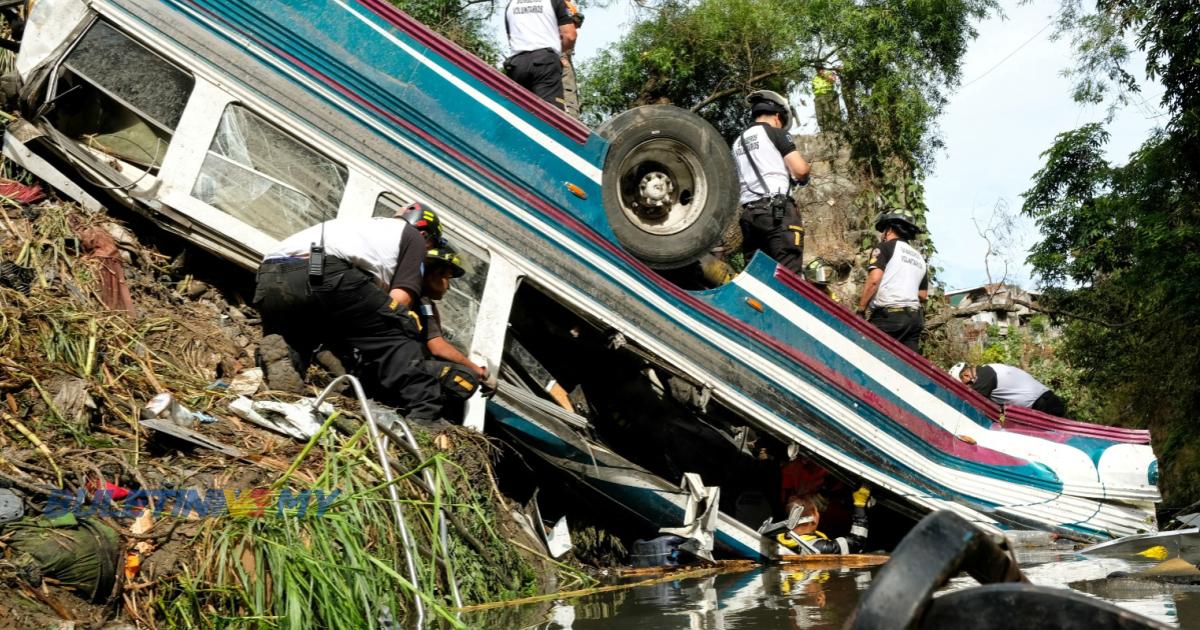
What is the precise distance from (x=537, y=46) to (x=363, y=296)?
238 cm

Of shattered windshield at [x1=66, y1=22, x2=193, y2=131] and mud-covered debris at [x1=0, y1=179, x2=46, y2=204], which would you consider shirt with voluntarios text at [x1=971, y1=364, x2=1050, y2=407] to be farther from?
mud-covered debris at [x1=0, y1=179, x2=46, y2=204]

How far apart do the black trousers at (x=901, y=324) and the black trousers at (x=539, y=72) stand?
2510mm

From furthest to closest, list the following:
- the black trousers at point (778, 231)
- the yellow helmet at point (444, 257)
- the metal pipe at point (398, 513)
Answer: the black trousers at point (778, 231) → the yellow helmet at point (444, 257) → the metal pipe at point (398, 513)

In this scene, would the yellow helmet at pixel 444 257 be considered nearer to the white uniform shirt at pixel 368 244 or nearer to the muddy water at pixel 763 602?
the white uniform shirt at pixel 368 244

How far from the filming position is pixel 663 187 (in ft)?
20.8

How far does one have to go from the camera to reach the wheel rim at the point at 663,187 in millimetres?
6277

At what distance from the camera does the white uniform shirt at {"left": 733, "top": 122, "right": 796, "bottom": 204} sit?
730 cm

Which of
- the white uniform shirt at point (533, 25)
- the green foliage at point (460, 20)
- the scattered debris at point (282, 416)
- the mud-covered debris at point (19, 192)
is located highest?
the green foliage at point (460, 20)

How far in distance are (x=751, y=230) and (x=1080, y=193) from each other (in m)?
10.6

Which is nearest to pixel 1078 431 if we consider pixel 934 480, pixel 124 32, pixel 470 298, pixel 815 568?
pixel 934 480

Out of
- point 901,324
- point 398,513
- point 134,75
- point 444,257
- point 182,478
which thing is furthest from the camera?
point 901,324

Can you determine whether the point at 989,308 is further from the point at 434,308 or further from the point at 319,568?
the point at 319,568

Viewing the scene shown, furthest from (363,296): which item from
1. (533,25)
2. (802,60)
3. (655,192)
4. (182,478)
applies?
(802,60)

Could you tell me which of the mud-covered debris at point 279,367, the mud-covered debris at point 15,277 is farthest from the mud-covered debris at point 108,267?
the mud-covered debris at point 279,367
